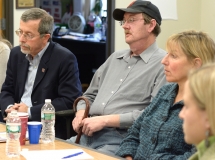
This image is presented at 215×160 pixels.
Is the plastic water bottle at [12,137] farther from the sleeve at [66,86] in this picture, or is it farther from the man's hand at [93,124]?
the sleeve at [66,86]

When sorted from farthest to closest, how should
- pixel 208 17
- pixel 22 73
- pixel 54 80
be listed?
pixel 208 17 → pixel 22 73 → pixel 54 80

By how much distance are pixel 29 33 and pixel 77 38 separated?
291cm

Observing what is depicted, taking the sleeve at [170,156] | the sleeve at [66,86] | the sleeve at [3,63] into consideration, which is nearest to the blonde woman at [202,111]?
the sleeve at [170,156]

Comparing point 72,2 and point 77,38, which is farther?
point 72,2

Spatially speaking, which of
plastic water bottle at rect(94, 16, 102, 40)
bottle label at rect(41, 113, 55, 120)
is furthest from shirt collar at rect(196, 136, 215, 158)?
plastic water bottle at rect(94, 16, 102, 40)

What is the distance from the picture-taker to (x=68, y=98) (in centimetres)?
322

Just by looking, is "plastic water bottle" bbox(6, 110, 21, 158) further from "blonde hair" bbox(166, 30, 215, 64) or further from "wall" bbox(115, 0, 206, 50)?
"wall" bbox(115, 0, 206, 50)

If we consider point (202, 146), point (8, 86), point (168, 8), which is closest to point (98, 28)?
point (168, 8)

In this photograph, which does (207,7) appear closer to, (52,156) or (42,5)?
(42,5)

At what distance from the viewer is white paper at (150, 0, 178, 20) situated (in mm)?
4718

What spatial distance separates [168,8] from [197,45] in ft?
8.45

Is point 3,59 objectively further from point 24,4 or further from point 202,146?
point 202,146

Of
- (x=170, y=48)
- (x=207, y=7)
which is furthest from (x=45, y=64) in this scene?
(x=207, y=7)

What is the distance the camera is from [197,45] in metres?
2.30
